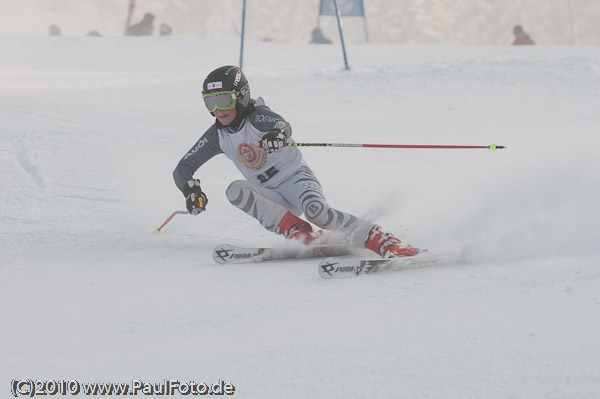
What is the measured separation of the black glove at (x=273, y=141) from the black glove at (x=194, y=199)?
0.52 meters

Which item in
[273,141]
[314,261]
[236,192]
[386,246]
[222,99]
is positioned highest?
[222,99]

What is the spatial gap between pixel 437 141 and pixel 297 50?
8056mm

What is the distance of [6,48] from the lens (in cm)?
1605

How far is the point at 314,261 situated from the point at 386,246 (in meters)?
0.44

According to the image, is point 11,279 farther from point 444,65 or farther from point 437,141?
point 444,65

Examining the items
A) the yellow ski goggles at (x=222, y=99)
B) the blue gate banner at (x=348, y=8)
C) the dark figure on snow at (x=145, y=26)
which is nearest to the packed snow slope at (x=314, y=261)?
the yellow ski goggles at (x=222, y=99)

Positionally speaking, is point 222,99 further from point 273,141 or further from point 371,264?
point 371,264

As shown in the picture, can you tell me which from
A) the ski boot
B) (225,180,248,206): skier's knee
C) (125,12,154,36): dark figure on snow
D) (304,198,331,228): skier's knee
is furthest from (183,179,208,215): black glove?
(125,12,154,36): dark figure on snow

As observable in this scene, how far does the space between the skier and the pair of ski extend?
106mm

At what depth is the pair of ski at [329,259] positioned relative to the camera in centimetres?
388

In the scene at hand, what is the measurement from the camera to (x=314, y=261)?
4.46 metres

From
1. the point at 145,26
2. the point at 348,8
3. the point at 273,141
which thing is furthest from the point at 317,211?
the point at 145,26

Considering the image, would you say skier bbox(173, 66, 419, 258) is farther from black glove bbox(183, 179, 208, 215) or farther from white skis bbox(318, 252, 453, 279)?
white skis bbox(318, 252, 453, 279)

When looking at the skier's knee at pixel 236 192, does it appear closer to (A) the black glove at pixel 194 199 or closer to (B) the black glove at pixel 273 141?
(A) the black glove at pixel 194 199
